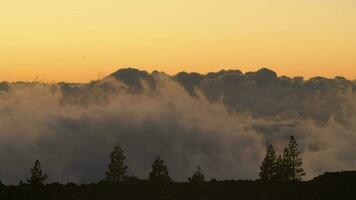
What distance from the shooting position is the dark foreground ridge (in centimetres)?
9806

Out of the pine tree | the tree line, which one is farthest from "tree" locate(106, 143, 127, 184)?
the pine tree

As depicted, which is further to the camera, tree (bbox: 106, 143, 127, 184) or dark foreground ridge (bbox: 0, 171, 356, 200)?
tree (bbox: 106, 143, 127, 184)

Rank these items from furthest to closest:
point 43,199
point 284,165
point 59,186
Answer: point 284,165
point 59,186
point 43,199

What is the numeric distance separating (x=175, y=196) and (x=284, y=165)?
142ft

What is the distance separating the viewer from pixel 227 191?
335 feet

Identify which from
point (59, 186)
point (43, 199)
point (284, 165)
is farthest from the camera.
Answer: point (284, 165)

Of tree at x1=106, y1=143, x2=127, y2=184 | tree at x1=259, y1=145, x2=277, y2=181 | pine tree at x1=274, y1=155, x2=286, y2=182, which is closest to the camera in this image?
pine tree at x1=274, y1=155, x2=286, y2=182

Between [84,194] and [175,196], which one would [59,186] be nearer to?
[84,194]

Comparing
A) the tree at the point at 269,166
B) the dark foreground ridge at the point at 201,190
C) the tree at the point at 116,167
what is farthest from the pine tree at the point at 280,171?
the tree at the point at 116,167

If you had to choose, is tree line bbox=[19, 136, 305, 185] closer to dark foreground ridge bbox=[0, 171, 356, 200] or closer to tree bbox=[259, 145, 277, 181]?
tree bbox=[259, 145, 277, 181]

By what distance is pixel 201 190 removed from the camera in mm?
103438

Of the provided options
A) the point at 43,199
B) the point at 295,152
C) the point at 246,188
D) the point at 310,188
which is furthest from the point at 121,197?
the point at 295,152

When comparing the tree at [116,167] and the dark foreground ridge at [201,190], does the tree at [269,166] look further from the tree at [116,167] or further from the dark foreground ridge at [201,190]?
the dark foreground ridge at [201,190]

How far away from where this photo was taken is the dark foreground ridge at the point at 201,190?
98062mm
